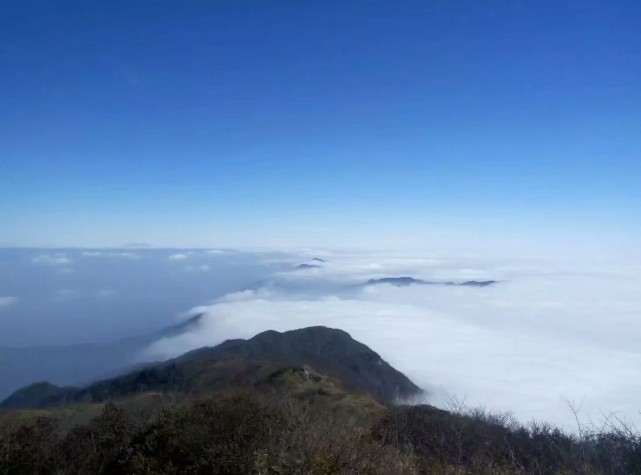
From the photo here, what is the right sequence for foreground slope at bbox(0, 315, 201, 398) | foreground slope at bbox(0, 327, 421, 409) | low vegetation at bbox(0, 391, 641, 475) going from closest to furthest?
low vegetation at bbox(0, 391, 641, 475), foreground slope at bbox(0, 327, 421, 409), foreground slope at bbox(0, 315, 201, 398)

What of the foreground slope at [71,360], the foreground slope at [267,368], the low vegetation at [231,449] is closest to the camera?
the low vegetation at [231,449]

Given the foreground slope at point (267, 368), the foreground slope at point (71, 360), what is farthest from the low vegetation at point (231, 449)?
the foreground slope at point (71, 360)

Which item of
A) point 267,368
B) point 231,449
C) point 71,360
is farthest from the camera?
point 71,360

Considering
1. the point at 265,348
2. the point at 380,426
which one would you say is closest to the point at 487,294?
the point at 265,348

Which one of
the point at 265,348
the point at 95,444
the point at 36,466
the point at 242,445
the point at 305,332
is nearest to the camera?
the point at 242,445

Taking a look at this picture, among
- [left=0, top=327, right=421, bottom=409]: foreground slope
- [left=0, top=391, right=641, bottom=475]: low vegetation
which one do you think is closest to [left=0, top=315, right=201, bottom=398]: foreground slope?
[left=0, top=327, right=421, bottom=409]: foreground slope

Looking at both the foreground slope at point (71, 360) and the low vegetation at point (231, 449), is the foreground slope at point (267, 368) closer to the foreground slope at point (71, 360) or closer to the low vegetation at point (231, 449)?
the low vegetation at point (231, 449)

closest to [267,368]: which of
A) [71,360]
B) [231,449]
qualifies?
[231,449]

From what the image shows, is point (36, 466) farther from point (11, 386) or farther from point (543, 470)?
point (11, 386)

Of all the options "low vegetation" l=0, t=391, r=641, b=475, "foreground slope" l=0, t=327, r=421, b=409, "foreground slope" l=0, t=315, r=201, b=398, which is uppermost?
"low vegetation" l=0, t=391, r=641, b=475

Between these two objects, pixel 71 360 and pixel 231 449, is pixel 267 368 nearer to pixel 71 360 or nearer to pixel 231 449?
pixel 231 449

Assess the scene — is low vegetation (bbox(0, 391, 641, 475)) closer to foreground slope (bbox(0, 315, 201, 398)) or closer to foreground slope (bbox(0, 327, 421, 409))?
foreground slope (bbox(0, 327, 421, 409))
